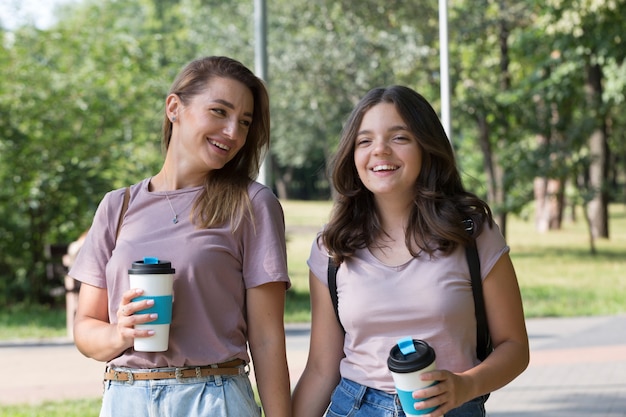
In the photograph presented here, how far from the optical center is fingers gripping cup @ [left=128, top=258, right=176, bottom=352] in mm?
2734

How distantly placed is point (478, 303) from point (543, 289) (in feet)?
46.4

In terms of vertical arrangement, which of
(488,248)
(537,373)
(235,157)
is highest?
Answer: (235,157)

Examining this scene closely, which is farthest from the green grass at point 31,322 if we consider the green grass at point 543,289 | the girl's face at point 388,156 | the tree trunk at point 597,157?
the tree trunk at point 597,157

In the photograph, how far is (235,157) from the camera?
3.18m

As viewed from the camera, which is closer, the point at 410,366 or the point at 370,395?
the point at 410,366

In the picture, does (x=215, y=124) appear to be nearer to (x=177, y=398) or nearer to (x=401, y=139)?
(x=401, y=139)

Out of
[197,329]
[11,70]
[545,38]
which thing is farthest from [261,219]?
[545,38]

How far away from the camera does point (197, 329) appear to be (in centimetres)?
289

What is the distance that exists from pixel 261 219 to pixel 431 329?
617mm

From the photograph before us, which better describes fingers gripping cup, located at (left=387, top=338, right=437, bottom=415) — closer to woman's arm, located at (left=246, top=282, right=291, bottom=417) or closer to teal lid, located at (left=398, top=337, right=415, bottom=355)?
teal lid, located at (left=398, top=337, right=415, bottom=355)

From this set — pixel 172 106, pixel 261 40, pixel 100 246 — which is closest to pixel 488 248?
pixel 172 106

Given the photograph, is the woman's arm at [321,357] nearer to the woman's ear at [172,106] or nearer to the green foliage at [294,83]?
the woman's ear at [172,106]

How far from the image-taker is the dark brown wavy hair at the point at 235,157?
9.84 feet

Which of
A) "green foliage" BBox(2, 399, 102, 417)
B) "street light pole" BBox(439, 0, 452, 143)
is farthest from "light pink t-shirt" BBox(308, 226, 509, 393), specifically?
"street light pole" BBox(439, 0, 452, 143)
